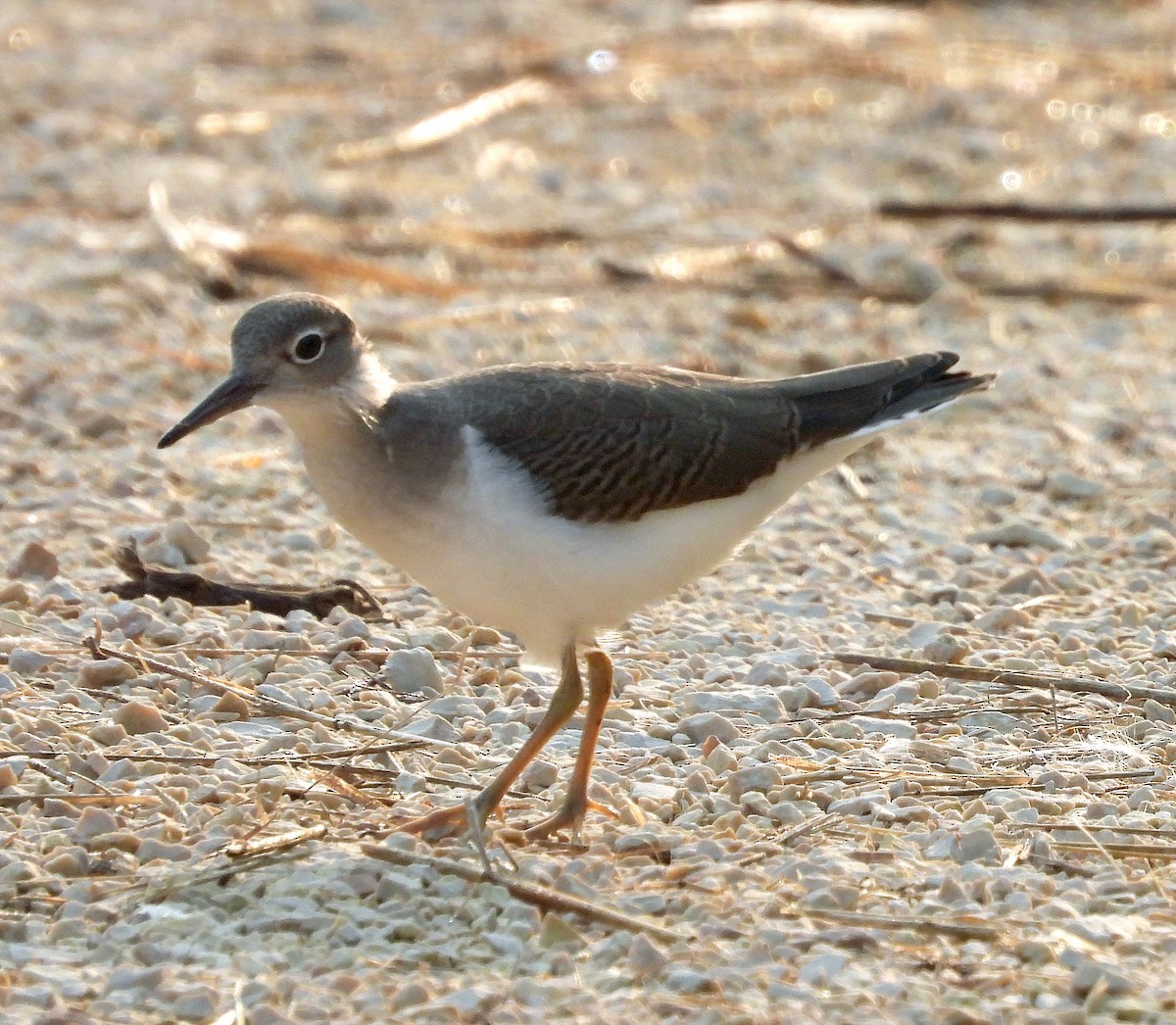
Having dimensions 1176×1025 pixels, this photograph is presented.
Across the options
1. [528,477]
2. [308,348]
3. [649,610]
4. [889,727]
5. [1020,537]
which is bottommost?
[889,727]

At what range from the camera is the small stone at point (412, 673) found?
21.4 ft

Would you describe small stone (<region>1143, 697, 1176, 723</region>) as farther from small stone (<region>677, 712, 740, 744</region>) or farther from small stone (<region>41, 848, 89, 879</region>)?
small stone (<region>41, 848, 89, 879</region>)

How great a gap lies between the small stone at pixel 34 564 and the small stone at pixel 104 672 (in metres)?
1.03

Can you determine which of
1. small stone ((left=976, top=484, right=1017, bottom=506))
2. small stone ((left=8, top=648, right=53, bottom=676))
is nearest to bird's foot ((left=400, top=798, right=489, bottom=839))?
small stone ((left=8, top=648, right=53, bottom=676))

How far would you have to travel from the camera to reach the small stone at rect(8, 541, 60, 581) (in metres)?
7.26

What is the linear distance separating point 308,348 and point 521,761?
1383mm

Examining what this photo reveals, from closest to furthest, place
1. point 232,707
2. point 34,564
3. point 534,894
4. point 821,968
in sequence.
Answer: point 821,968, point 534,894, point 232,707, point 34,564

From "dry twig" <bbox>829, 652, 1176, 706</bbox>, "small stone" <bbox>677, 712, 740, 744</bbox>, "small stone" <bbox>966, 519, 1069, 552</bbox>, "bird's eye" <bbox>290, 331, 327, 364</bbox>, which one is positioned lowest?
"small stone" <bbox>677, 712, 740, 744</bbox>

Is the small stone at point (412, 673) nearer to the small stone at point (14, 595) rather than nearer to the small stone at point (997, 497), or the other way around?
the small stone at point (14, 595)

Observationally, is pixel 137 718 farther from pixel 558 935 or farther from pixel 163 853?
pixel 558 935

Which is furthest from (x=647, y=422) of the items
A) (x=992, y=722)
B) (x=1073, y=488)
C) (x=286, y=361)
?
(x=1073, y=488)

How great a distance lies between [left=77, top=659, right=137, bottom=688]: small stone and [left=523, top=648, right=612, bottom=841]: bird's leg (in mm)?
1525

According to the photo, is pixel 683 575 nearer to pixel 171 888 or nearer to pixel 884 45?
pixel 171 888

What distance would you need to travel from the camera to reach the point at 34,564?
7.27m
